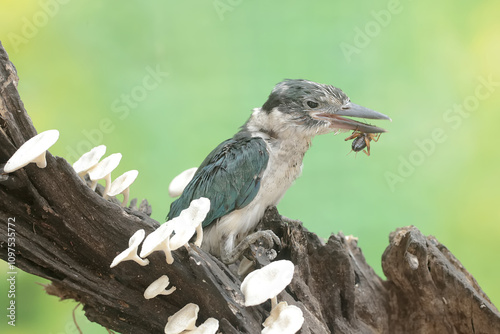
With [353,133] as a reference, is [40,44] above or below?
below

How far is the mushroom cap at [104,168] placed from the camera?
77.6 inches

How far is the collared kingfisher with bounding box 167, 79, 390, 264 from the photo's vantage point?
213 cm

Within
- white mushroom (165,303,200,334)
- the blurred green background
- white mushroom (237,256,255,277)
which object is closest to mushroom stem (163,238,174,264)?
white mushroom (165,303,200,334)

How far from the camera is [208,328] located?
1597mm

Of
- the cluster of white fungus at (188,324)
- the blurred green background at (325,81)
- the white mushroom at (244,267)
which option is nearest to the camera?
the cluster of white fungus at (188,324)

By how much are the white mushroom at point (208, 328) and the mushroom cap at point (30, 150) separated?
0.65 m

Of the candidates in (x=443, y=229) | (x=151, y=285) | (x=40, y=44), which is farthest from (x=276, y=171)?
(x=40, y=44)

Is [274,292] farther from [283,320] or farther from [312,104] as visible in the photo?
[312,104]

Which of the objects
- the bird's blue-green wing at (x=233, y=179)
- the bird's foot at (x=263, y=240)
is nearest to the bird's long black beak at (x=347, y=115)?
the bird's blue-green wing at (x=233, y=179)

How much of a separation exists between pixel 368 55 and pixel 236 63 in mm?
755

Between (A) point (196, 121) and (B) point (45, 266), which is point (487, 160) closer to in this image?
(A) point (196, 121)

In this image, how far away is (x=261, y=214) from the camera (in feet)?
7.28

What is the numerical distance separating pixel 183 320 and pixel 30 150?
0.64 m

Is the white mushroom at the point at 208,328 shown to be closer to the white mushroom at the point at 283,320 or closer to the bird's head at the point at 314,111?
the white mushroom at the point at 283,320
